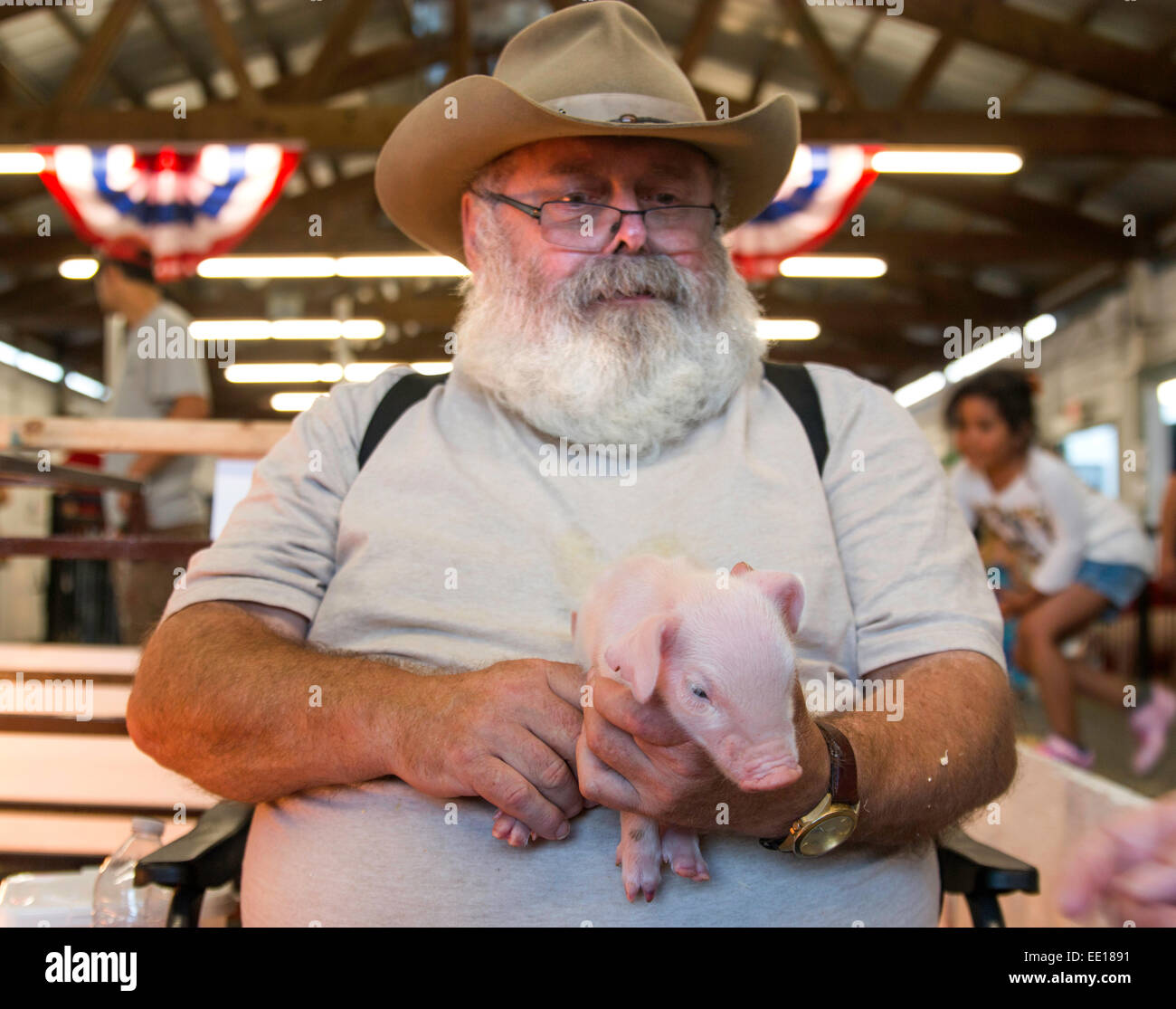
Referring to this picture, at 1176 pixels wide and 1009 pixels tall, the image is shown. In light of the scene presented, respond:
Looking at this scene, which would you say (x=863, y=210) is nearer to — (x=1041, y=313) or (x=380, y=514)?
(x=1041, y=313)

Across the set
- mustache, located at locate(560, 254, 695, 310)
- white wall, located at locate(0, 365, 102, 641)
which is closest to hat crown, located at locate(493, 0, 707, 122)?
mustache, located at locate(560, 254, 695, 310)

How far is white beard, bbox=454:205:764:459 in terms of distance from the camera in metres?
1.58

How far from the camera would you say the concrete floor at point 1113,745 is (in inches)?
175

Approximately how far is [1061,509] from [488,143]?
3.27 m

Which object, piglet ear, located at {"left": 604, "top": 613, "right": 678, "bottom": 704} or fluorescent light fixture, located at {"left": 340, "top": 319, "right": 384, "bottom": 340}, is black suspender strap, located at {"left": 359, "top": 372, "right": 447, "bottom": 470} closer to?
piglet ear, located at {"left": 604, "top": 613, "right": 678, "bottom": 704}

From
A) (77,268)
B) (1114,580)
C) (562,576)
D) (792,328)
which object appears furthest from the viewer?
(792,328)

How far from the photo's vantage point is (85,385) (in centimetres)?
1792

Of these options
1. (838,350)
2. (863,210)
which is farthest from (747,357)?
(838,350)

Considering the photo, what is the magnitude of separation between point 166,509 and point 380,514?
80.4 inches

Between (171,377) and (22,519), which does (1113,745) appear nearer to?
(171,377)

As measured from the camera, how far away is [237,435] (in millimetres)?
2373

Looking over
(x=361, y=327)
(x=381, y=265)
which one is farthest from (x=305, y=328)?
(x=381, y=265)

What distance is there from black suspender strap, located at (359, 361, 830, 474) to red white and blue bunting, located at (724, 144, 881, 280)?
14.5 ft
